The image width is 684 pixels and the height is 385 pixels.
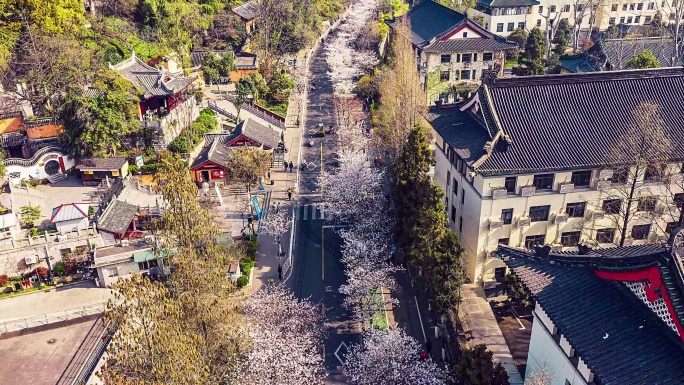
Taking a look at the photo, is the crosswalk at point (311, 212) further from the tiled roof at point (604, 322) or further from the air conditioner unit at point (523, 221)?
the tiled roof at point (604, 322)

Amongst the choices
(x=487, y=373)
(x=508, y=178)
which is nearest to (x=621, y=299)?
(x=487, y=373)

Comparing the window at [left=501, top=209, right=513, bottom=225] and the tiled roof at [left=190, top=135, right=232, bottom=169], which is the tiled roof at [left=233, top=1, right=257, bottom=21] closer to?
the tiled roof at [left=190, top=135, right=232, bottom=169]

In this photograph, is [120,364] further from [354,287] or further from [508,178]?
[508,178]

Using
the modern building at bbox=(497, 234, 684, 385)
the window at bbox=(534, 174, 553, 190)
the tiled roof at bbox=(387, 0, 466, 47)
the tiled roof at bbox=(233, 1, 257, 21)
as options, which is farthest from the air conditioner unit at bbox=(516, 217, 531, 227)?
the tiled roof at bbox=(233, 1, 257, 21)

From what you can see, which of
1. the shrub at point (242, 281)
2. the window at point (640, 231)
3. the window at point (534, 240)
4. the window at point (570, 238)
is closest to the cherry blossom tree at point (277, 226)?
the shrub at point (242, 281)

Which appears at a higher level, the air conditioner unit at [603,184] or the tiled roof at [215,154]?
the air conditioner unit at [603,184]
